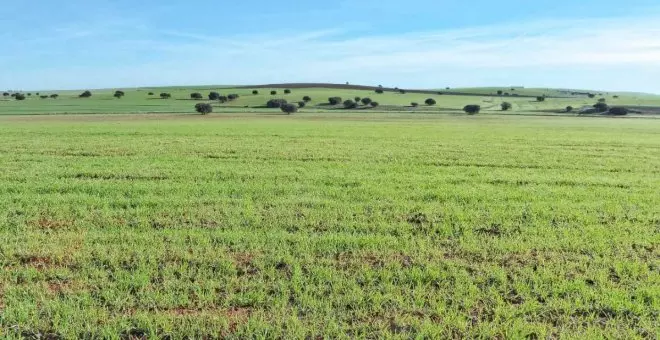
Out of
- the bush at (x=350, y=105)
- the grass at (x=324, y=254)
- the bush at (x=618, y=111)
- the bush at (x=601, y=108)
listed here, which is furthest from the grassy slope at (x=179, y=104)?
the grass at (x=324, y=254)

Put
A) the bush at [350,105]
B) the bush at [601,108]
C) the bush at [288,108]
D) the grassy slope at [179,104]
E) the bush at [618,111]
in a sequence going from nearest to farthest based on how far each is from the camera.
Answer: the bush at [288,108] → the grassy slope at [179,104] → the bush at [618,111] → the bush at [601,108] → the bush at [350,105]

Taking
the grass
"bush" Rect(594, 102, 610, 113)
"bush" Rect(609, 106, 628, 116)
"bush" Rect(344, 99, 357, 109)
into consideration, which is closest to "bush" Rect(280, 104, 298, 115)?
"bush" Rect(344, 99, 357, 109)

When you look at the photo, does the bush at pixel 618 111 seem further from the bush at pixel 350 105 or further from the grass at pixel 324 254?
the grass at pixel 324 254

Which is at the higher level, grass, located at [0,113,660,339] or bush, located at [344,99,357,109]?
bush, located at [344,99,357,109]

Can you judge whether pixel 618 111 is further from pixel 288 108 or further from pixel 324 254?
pixel 324 254

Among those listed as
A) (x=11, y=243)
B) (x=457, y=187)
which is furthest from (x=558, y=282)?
(x=11, y=243)

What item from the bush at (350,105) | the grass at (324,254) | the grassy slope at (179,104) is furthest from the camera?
the bush at (350,105)

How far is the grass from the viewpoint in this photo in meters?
5.41

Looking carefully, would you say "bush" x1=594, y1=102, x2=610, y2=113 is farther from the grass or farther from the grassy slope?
the grass

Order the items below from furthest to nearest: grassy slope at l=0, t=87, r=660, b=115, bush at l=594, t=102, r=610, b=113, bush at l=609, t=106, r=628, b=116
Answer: bush at l=594, t=102, r=610, b=113 < bush at l=609, t=106, r=628, b=116 < grassy slope at l=0, t=87, r=660, b=115

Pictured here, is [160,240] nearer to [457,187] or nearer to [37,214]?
[37,214]

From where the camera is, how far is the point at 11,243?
307 inches

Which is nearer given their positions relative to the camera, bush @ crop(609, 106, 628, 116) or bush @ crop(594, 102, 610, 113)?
bush @ crop(609, 106, 628, 116)

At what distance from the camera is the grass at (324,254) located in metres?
5.41
